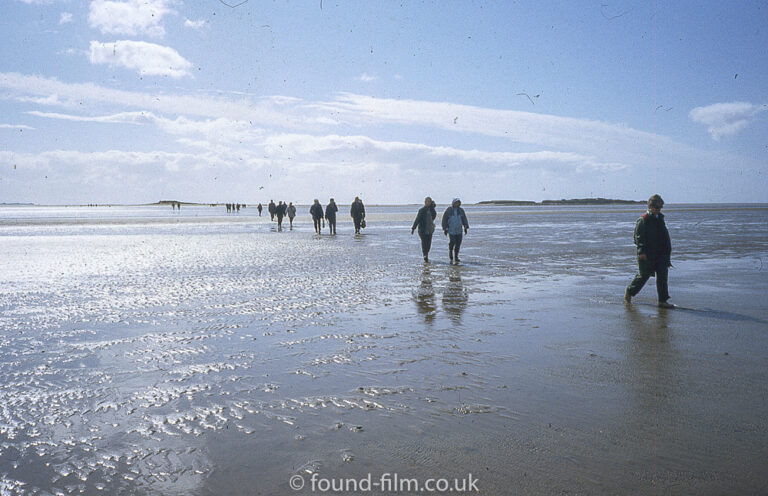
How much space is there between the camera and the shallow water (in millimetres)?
3408

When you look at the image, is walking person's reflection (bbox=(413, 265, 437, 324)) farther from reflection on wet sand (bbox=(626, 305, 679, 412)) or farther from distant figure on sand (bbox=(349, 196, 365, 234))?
distant figure on sand (bbox=(349, 196, 365, 234))

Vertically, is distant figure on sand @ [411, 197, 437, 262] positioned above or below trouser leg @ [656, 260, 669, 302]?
above

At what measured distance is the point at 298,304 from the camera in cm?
903

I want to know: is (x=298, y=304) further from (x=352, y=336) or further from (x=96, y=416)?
(x=96, y=416)

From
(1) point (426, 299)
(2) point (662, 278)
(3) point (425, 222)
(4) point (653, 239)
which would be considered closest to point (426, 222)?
(3) point (425, 222)

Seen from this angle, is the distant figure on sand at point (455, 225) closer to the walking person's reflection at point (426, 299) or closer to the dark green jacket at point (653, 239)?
the walking person's reflection at point (426, 299)

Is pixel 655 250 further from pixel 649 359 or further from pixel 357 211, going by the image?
pixel 357 211

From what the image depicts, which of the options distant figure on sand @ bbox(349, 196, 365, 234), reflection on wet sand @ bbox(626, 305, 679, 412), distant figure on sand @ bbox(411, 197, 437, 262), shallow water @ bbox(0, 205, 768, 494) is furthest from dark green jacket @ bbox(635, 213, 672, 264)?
distant figure on sand @ bbox(349, 196, 365, 234)

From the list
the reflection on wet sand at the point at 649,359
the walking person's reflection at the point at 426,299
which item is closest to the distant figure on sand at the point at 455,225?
the walking person's reflection at the point at 426,299

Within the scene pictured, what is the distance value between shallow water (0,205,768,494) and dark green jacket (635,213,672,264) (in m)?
0.91

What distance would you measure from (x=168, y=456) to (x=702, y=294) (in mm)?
9823

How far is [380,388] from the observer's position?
4859mm

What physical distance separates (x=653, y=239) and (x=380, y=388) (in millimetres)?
6199

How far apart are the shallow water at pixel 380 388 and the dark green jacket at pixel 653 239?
908mm
